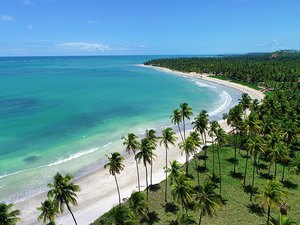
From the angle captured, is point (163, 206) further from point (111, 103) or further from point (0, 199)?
point (111, 103)

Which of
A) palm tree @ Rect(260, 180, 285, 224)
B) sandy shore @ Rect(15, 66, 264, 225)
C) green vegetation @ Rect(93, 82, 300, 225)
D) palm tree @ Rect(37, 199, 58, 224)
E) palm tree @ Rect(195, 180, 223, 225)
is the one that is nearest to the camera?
palm tree @ Rect(37, 199, 58, 224)

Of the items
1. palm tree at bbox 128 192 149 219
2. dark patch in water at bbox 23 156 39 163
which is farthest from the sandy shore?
dark patch in water at bbox 23 156 39 163

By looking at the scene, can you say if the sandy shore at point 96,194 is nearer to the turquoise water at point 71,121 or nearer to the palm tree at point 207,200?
the turquoise water at point 71,121

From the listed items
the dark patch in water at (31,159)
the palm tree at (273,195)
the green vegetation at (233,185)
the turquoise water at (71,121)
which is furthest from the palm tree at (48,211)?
the dark patch in water at (31,159)

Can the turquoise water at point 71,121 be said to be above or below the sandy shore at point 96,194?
above

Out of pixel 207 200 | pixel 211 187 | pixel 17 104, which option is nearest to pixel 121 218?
pixel 207 200

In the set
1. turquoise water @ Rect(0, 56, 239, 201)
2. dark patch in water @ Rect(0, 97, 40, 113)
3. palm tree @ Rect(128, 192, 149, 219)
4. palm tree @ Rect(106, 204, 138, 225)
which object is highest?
palm tree @ Rect(106, 204, 138, 225)

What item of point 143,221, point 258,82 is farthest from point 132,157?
point 258,82

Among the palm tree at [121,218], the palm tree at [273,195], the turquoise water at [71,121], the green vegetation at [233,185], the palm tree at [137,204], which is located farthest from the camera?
the turquoise water at [71,121]

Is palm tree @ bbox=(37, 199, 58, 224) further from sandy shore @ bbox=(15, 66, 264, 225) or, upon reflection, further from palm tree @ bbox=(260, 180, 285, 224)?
palm tree @ bbox=(260, 180, 285, 224)
